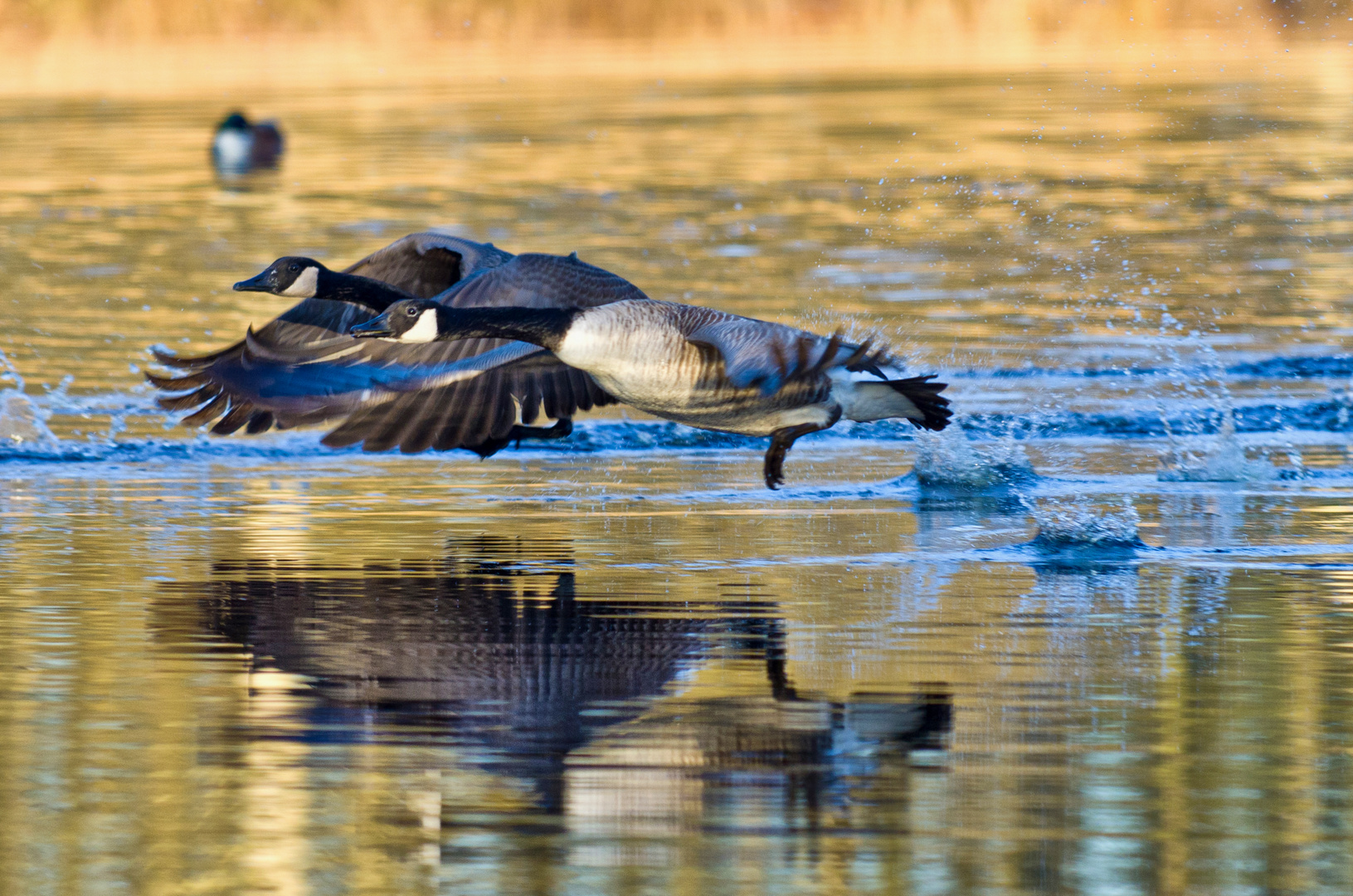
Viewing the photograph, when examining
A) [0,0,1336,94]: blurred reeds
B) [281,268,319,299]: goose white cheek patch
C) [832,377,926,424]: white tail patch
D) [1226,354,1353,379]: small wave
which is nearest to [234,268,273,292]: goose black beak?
[281,268,319,299]: goose white cheek patch

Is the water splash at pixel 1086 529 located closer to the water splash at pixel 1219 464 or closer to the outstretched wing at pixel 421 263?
the water splash at pixel 1219 464

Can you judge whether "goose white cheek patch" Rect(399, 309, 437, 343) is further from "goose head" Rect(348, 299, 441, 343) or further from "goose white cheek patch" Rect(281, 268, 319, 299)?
"goose white cheek patch" Rect(281, 268, 319, 299)

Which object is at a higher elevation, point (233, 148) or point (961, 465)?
point (233, 148)

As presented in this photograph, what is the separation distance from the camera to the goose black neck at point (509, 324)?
905cm

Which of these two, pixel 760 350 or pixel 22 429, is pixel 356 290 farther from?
pixel 22 429

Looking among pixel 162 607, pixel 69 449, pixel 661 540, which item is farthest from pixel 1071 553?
pixel 69 449

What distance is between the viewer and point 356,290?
10.6 m

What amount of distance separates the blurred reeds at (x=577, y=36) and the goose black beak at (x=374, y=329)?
1498 inches

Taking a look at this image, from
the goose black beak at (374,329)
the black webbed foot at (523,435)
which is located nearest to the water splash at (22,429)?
the black webbed foot at (523,435)

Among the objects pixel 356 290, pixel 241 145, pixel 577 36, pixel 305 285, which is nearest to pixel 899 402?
pixel 356 290

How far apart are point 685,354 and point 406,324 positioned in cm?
122

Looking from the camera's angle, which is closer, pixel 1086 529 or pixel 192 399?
pixel 1086 529

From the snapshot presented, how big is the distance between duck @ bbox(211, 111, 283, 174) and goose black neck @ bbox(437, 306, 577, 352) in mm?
21640

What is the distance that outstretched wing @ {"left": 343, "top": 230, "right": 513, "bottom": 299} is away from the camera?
11086 mm
